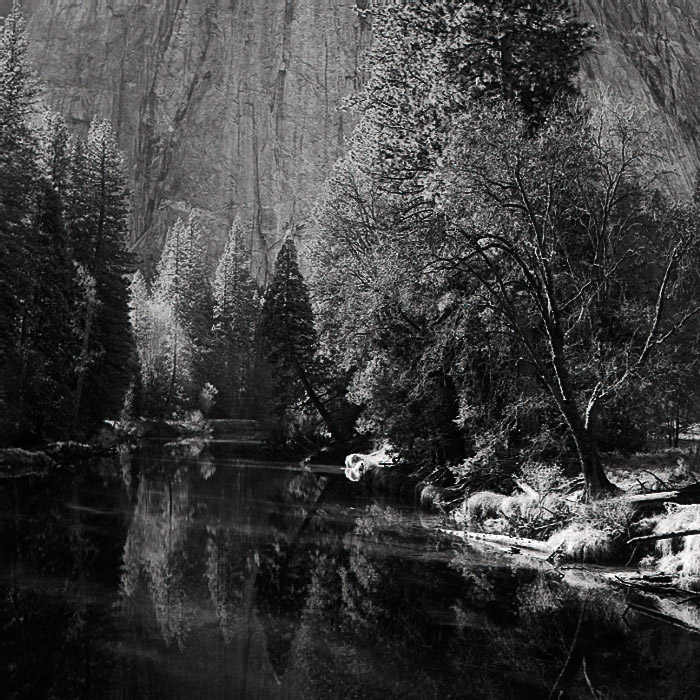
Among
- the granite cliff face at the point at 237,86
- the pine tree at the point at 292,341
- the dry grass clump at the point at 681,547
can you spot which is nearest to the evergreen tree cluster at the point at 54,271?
the pine tree at the point at 292,341

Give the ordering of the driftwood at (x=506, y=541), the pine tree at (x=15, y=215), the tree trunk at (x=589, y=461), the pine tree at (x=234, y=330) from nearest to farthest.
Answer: the driftwood at (x=506, y=541) < the tree trunk at (x=589, y=461) < the pine tree at (x=15, y=215) < the pine tree at (x=234, y=330)

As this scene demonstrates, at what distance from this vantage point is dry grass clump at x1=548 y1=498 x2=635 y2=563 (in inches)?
412

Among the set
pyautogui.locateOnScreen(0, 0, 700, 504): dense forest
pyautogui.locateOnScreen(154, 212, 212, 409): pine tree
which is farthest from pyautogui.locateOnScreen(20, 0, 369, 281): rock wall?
pyautogui.locateOnScreen(0, 0, 700, 504): dense forest

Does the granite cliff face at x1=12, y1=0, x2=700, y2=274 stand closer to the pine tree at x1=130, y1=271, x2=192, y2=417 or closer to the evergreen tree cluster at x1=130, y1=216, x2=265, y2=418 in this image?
the evergreen tree cluster at x1=130, y1=216, x2=265, y2=418

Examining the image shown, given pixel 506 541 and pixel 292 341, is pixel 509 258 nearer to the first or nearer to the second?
pixel 506 541

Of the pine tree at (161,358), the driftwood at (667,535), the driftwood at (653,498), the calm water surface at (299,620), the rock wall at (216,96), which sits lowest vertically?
the calm water surface at (299,620)

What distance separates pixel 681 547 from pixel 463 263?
5169 mm

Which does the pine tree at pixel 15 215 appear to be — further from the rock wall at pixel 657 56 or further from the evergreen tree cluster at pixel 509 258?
the rock wall at pixel 657 56

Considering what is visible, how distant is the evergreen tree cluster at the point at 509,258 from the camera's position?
12.6 metres

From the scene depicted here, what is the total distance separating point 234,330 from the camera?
189ft

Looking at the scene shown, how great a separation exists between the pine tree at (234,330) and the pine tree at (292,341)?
1649 centimetres

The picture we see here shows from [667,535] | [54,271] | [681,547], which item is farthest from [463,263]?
[54,271]

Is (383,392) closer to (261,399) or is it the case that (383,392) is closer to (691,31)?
(261,399)

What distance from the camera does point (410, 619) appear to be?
26.6 feet
